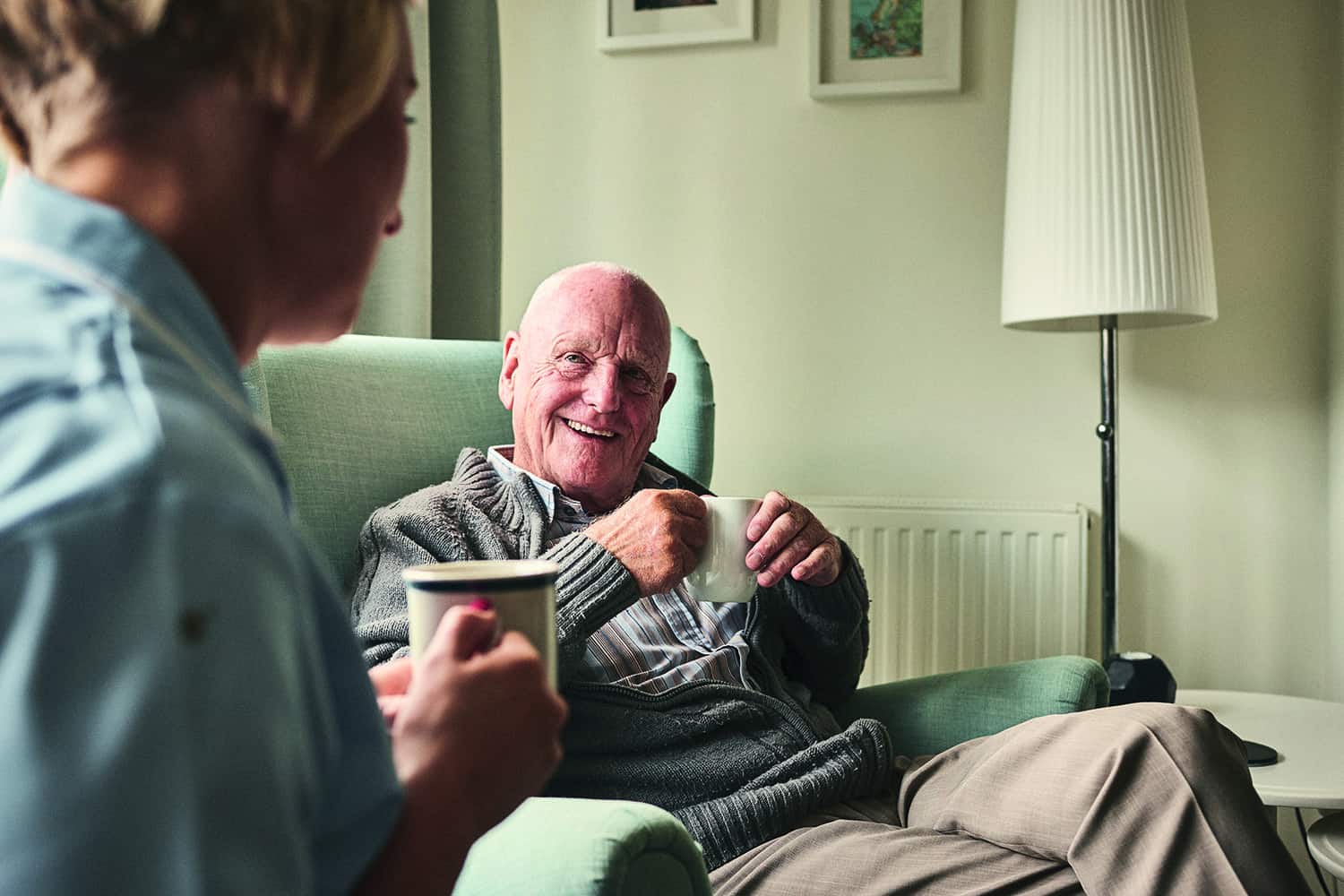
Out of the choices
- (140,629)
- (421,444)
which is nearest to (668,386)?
(421,444)

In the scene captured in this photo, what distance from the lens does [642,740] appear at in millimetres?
1282

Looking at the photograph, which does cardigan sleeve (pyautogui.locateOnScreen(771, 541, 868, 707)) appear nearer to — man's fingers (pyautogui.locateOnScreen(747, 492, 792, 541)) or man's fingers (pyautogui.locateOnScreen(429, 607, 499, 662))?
man's fingers (pyautogui.locateOnScreen(747, 492, 792, 541))

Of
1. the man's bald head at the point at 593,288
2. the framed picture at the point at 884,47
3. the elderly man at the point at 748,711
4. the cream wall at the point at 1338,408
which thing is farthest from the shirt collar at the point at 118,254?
the cream wall at the point at 1338,408

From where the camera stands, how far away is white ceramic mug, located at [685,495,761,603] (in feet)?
4.16

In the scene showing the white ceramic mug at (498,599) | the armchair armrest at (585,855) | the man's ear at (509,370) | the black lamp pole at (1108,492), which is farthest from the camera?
the black lamp pole at (1108,492)

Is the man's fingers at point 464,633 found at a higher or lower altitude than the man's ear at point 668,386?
lower

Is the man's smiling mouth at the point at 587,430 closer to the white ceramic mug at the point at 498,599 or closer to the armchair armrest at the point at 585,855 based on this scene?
the armchair armrest at the point at 585,855

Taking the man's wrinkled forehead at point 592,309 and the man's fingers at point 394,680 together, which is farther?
the man's wrinkled forehead at point 592,309

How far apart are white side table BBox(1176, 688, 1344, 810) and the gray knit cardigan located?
0.51 m

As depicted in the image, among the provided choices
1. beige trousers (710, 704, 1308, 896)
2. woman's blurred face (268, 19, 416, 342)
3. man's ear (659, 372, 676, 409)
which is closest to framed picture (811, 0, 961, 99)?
man's ear (659, 372, 676, 409)

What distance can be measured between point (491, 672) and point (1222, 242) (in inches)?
85.6

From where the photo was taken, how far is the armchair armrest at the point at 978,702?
153 cm

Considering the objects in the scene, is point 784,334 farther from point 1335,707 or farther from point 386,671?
point 386,671

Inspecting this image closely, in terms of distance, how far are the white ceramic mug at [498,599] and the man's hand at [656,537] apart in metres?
0.65
